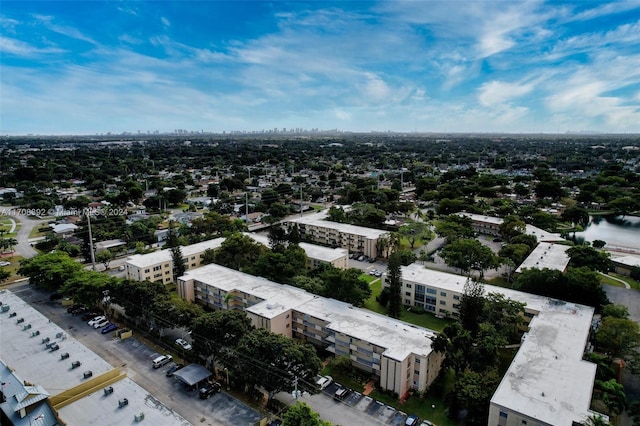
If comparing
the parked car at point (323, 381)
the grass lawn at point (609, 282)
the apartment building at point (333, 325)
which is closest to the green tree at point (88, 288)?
the apartment building at point (333, 325)

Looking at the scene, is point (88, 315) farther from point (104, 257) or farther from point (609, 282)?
point (609, 282)

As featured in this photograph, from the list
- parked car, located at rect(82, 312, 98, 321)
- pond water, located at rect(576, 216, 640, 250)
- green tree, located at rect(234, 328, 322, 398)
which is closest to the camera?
green tree, located at rect(234, 328, 322, 398)

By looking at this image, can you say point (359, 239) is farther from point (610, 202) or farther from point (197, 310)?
point (610, 202)

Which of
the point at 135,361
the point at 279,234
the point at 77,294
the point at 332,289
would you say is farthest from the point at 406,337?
the point at 77,294

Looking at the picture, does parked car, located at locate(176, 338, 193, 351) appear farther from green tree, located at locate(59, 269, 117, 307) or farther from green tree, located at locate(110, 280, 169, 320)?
green tree, located at locate(59, 269, 117, 307)

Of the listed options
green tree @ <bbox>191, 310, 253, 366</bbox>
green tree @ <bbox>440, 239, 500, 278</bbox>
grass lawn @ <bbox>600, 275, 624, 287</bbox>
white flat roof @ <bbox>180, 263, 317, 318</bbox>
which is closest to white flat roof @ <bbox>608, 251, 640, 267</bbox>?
grass lawn @ <bbox>600, 275, 624, 287</bbox>

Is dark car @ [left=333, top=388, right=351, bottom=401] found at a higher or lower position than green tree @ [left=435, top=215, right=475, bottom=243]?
lower

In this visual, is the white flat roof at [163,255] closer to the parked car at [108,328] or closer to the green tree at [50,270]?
the green tree at [50,270]

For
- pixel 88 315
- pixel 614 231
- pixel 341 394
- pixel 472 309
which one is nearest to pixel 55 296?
pixel 88 315
